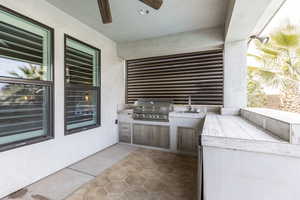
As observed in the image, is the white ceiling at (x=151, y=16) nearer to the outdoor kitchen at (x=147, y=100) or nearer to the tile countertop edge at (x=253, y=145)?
the outdoor kitchen at (x=147, y=100)

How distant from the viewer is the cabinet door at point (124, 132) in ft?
12.3

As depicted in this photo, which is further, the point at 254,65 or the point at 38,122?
the point at 254,65

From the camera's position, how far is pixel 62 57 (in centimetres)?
243

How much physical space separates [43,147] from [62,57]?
1491mm

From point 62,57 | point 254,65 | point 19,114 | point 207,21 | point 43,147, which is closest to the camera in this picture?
point 19,114

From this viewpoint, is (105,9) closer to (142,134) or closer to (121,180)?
(121,180)

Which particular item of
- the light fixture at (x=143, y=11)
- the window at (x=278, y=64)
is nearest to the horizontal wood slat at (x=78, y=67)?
the light fixture at (x=143, y=11)

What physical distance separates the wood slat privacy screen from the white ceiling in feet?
2.37

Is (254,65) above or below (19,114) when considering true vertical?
above

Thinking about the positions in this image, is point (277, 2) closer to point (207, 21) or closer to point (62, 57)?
point (207, 21)

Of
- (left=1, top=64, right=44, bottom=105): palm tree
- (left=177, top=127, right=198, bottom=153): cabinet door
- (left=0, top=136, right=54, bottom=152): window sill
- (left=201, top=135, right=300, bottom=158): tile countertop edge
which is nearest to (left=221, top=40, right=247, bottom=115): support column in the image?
(left=177, top=127, right=198, bottom=153): cabinet door

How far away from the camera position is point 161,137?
3379 millimetres

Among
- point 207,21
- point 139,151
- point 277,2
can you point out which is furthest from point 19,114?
point 277,2

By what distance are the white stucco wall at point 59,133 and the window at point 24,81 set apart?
0.10 m
